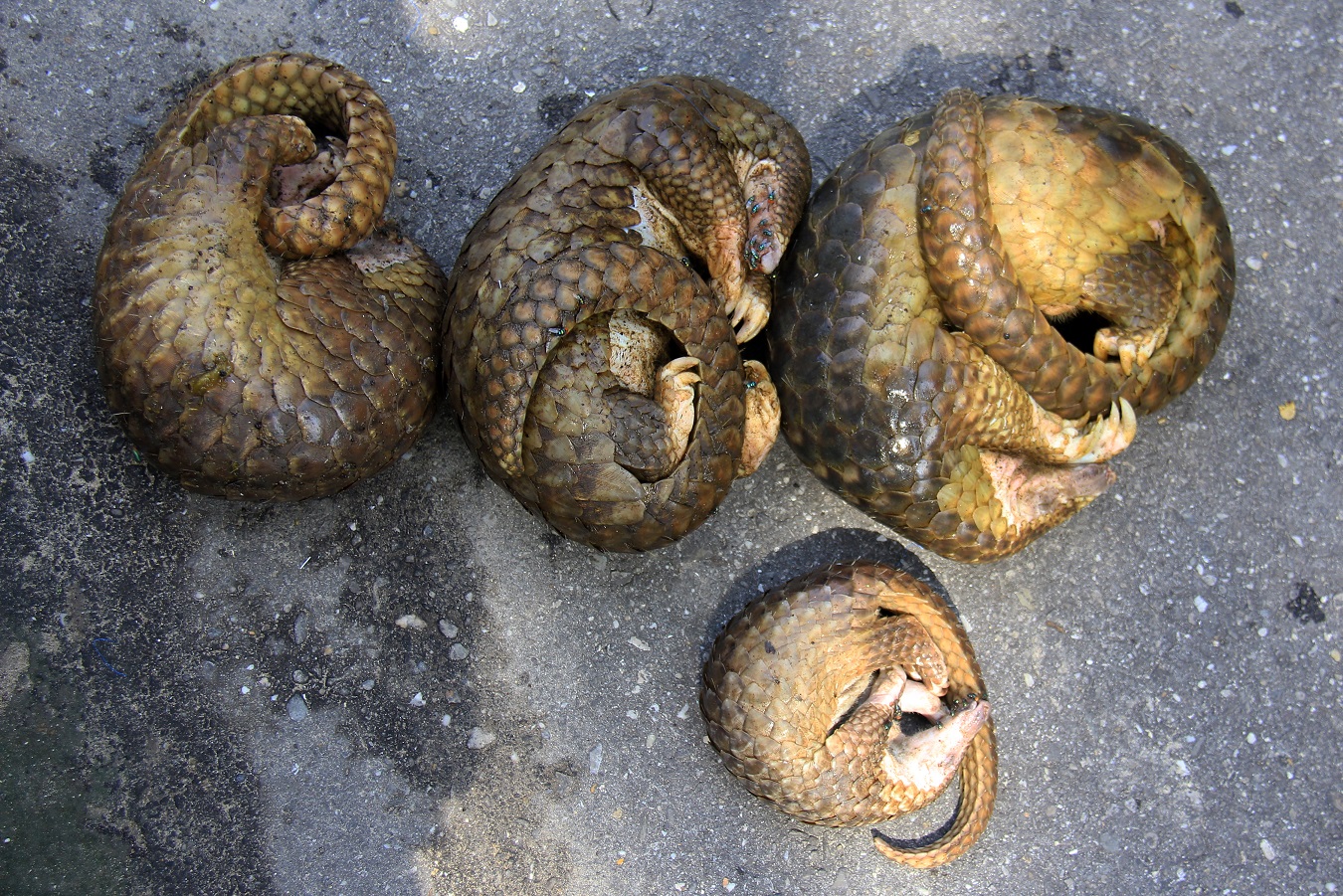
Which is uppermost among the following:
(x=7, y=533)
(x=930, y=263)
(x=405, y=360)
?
(x=930, y=263)

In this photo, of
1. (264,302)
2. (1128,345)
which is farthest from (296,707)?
(1128,345)

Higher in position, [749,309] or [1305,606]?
[749,309]

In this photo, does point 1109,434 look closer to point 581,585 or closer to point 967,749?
point 967,749

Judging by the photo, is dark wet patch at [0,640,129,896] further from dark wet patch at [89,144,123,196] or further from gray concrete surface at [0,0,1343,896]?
dark wet patch at [89,144,123,196]

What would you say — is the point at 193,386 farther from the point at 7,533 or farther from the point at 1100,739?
the point at 1100,739

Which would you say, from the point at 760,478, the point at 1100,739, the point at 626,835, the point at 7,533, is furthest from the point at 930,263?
the point at 7,533
